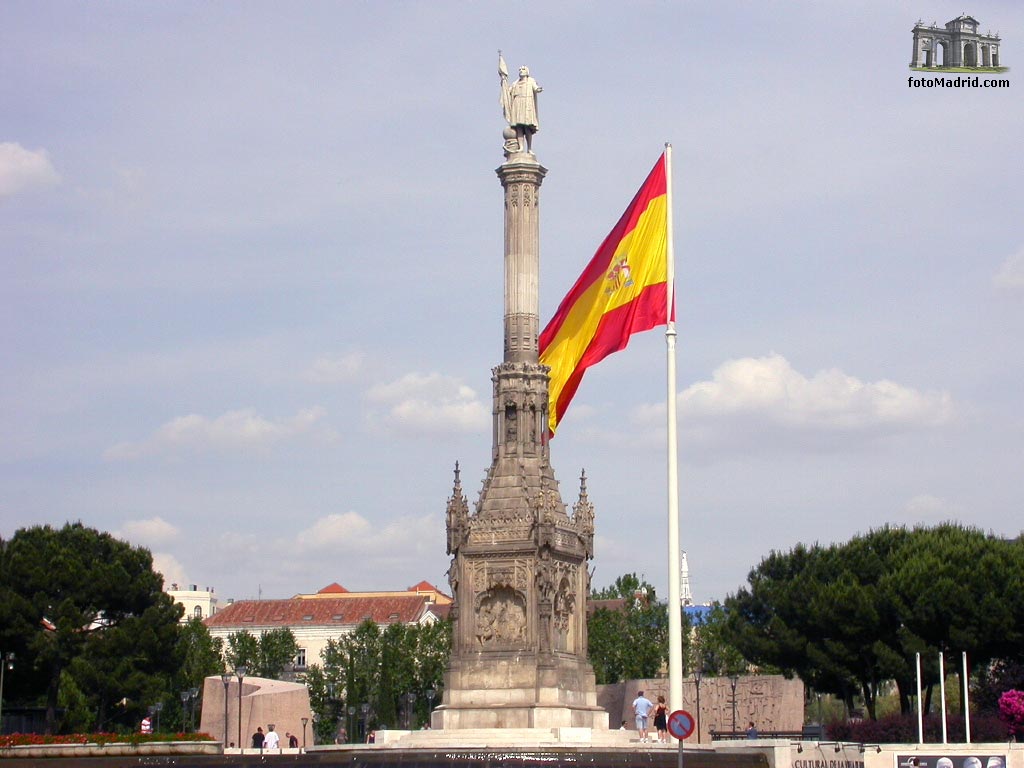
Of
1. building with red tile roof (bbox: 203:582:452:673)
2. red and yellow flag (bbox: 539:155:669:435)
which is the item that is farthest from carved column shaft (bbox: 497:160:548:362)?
building with red tile roof (bbox: 203:582:452:673)

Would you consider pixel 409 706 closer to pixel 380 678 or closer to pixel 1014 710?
pixel 380 678

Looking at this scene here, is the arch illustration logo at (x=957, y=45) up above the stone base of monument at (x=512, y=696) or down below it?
above

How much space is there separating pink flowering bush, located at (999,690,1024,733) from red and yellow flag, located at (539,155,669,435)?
21148 millimetres

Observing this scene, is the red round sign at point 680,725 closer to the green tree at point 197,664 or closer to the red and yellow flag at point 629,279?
the red and yellow flag at point 629,279

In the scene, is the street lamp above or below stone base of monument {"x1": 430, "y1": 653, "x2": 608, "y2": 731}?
below

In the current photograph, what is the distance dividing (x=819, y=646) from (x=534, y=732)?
91.3ft

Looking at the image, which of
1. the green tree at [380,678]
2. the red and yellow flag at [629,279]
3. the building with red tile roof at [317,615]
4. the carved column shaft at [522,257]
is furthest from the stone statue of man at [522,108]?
the building with red tile roof at [317,615]

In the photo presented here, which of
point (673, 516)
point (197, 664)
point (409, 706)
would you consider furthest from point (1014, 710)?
point (197, 664)

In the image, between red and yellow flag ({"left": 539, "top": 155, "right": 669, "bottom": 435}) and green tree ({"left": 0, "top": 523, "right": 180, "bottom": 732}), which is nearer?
red and yellow flag ({"left": 539, "top": 155, "right": 669, "bottom": 435})

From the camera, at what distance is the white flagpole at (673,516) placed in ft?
81.6

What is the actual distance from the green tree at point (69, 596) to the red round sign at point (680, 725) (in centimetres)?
4959

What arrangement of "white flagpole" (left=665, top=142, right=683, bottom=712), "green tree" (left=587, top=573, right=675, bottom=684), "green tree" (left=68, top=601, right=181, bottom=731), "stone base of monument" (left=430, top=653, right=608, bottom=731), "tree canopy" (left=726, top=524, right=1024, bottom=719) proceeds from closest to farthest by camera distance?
"white flagpole" (left=665, top=142, right=683, bottom=712), "stone base of monument" (left=430, top=653, right=608, bottom=731), "tree canopy" (left=726, top=524, right=1024, bottom=719), "green tree" (left=68, top=601, right=181, bottom=731), "green tree" (left=587, top=573, right=675, bottom=684)

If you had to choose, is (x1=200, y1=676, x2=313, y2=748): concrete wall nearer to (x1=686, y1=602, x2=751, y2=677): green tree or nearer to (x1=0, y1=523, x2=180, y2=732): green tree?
(x1=0, y1=523, x2=180, y2=732): green tree

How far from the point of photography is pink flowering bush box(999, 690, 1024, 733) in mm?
46741
